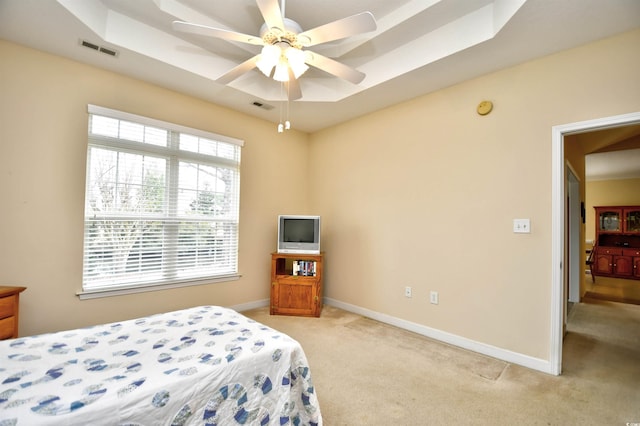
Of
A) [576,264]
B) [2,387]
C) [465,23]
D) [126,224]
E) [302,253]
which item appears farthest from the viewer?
[576,264]

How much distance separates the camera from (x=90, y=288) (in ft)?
8.95

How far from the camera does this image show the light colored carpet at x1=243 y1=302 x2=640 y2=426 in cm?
183

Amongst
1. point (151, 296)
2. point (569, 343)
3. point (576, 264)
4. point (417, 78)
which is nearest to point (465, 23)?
point (417, 78)

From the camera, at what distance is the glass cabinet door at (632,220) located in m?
6.84

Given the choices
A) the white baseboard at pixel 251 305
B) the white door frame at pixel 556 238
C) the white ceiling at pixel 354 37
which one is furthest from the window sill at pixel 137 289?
the white door frame at pixel 556 238

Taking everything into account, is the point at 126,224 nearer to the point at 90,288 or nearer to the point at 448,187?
the point at 90,288

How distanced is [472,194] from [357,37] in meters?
1.86

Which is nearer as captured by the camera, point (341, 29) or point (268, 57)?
point (341, 29)

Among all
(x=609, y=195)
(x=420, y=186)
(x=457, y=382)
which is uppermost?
(x=609, y=195)

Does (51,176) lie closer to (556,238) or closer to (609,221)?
(556,238)

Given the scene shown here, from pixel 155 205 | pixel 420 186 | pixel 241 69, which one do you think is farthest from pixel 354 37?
pixel 155 205

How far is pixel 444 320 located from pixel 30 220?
3.95 m

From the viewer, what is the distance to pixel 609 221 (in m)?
7.27

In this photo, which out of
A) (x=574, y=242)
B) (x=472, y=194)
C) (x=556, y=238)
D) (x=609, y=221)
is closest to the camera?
(x=556, y=238)
